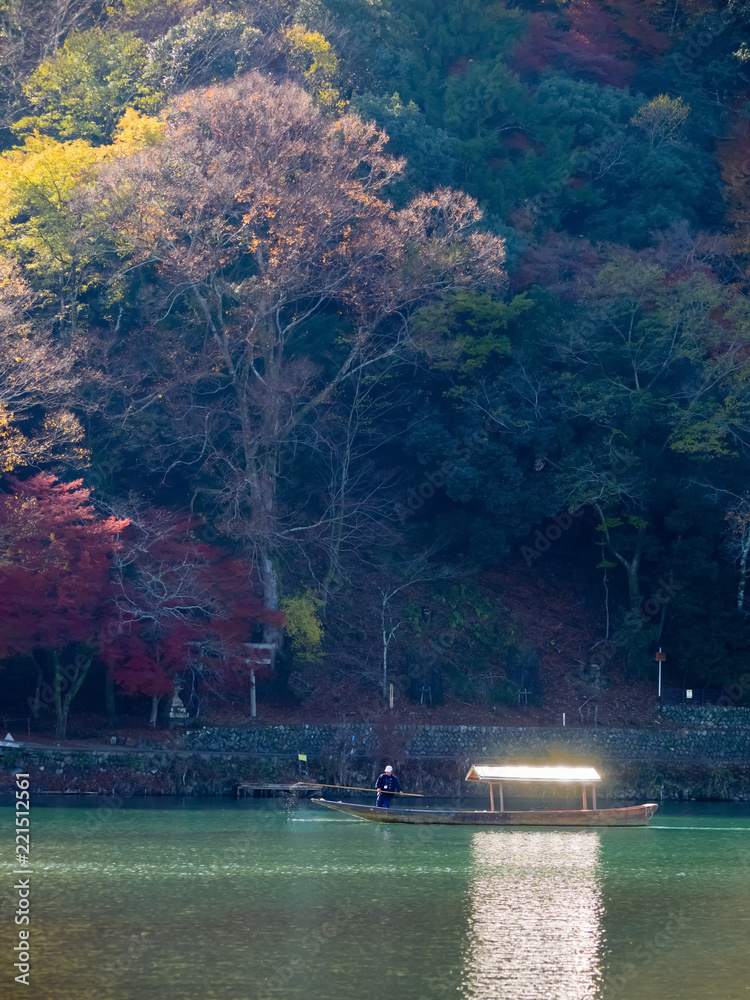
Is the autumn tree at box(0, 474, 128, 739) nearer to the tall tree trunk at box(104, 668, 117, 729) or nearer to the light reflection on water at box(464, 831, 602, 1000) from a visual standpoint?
the tall tree trunk at box(104, 668, 117, 729)

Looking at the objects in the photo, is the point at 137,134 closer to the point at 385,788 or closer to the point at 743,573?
the point at 385,788

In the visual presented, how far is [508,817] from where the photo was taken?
2409cm

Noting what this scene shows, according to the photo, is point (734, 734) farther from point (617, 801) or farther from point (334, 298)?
point (334, 298)

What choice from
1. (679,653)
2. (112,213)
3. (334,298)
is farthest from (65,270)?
(679,653)

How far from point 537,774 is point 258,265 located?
1559 cm

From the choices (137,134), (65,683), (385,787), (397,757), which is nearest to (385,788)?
(385,787)

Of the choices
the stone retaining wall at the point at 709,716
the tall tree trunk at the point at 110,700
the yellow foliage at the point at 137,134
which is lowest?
the stone retaining wall at the point at 709,716

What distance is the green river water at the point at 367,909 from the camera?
555 inches

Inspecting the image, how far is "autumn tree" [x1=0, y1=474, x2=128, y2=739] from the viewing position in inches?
1064

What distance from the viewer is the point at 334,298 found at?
33.8m

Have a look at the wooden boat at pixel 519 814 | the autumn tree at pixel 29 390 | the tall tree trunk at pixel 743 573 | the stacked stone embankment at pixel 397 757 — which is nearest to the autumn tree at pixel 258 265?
the autumn tree at pixel 29 390

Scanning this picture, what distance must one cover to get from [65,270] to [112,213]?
7.67 ft

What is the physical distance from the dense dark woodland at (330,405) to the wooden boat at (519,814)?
7199 mm

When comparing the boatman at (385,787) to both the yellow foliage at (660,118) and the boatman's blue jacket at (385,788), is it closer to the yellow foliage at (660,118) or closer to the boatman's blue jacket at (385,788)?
the boatman's blue jacket at (385,788)
